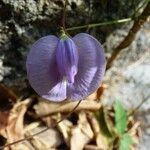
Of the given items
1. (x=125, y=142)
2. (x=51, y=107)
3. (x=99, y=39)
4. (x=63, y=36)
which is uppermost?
(x=63, y=36)

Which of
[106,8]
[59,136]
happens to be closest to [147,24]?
[106,8]

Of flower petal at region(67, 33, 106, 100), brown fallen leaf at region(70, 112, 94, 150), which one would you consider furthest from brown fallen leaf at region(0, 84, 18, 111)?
flower petal at region(67, 33, 106, 100)

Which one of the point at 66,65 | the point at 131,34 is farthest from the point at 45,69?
the point at 131,34

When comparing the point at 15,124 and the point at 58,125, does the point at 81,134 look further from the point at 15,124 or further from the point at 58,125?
the point at 15,124

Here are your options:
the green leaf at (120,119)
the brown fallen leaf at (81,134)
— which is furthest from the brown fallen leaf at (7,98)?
the green leaf at (120,119)

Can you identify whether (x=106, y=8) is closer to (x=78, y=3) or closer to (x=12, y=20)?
(x=78, y=3)

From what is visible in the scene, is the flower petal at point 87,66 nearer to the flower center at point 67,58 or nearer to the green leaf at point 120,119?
the flower center at point 67,58
